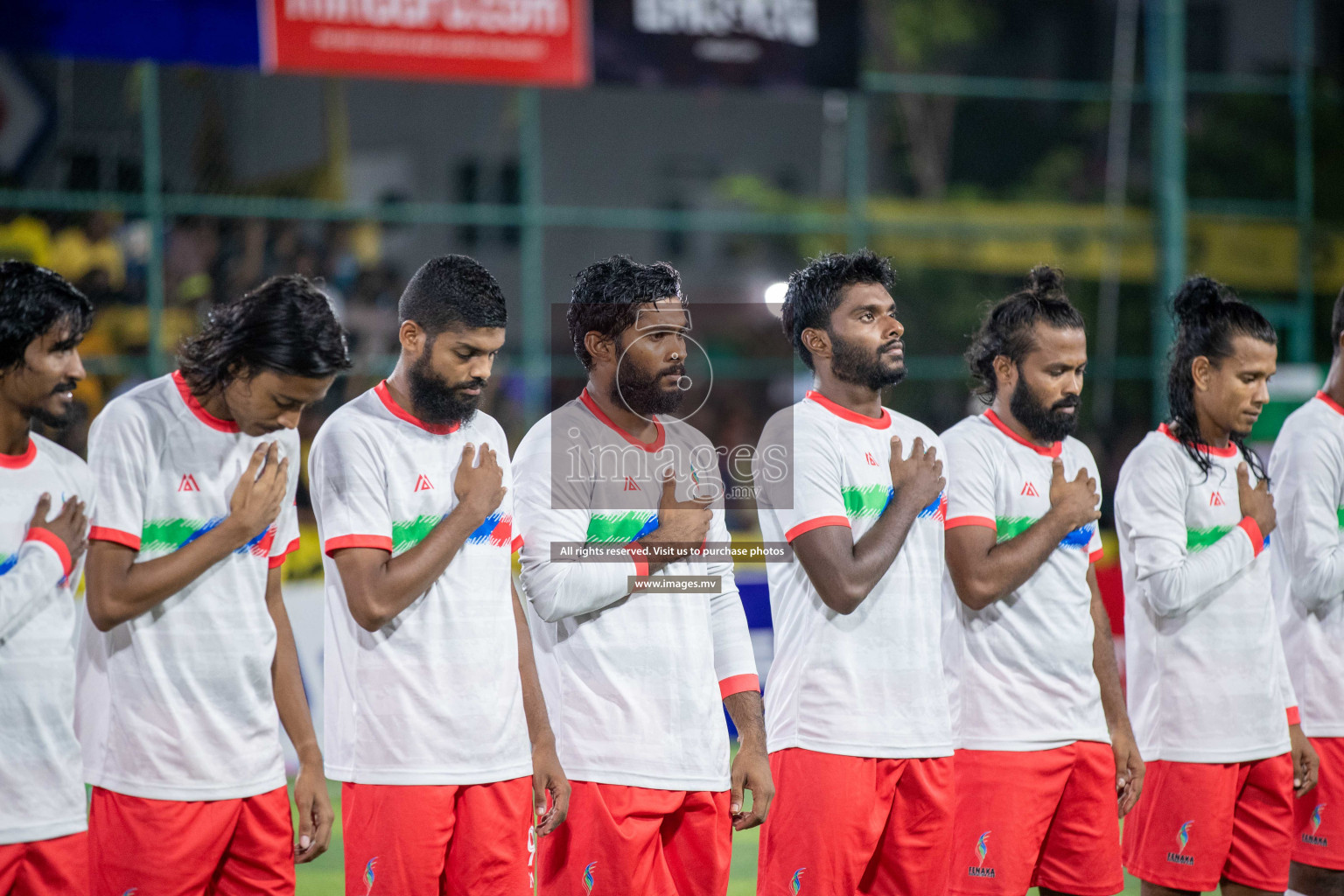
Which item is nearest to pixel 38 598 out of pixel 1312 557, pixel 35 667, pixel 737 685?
pixel 35 667

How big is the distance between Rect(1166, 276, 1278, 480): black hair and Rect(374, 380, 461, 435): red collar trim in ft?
8.19

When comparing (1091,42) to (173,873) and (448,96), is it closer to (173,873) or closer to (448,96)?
(448,96)

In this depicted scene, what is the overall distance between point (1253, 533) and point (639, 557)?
2088mm

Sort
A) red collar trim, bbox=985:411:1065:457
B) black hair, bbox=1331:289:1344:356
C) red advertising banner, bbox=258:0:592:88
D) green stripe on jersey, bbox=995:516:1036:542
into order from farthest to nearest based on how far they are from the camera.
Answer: red advertising banner, bbox=258:0:592:88 → black hair, bbox=1331:289:1344:356 → red collar trim, bbox=985:411:1065:457 → green stripe on jersey, bbox=995:516:1036:542

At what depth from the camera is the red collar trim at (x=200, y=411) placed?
11.5 ft

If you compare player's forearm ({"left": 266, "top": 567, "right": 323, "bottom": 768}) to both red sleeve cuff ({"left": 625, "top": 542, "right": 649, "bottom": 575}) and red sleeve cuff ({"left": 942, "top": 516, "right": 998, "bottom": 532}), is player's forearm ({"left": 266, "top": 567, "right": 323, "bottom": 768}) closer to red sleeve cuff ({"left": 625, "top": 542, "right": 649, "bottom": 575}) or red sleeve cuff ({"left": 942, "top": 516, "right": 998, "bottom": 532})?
red sleeve cuff ({"left": 625, "top": 542, "right": 649, "bottom": 575})

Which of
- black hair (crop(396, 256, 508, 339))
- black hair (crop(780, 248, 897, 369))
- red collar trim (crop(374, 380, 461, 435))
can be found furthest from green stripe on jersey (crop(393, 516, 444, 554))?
black hair (crop(780, 248, 897, 369))

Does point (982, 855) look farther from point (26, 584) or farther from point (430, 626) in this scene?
point (26, 584)

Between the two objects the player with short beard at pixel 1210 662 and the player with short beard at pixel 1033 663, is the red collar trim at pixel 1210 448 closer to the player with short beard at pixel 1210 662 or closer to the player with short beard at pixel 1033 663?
the player with short beard at pixel 1210 662

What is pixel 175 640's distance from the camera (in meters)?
3.43

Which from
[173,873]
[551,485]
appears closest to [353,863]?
[173,873]

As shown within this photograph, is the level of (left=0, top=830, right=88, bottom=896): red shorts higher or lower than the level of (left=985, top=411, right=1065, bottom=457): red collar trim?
lower

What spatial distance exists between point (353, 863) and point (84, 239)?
9795mm

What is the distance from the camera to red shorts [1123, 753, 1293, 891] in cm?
445
